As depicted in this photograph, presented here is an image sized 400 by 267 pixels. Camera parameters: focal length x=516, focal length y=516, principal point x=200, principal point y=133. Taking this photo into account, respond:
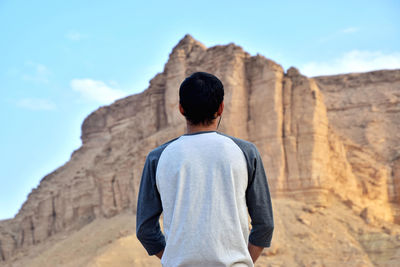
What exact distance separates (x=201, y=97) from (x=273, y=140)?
73.7 feet

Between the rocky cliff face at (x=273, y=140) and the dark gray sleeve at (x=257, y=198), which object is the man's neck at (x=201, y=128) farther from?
the rocky cliff face at (x=273, y=140)

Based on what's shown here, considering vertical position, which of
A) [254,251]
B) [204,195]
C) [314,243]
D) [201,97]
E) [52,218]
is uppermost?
[201,97]

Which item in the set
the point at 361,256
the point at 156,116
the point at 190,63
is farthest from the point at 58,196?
the point at 361,256

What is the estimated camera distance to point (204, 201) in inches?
96.7

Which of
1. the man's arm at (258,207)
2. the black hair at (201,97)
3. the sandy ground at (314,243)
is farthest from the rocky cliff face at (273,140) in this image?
the black hair at (201,97)

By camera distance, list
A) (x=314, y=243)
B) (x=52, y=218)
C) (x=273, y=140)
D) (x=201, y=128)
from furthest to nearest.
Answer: (x=52, y=218) < (x=273, y=140) < (x=314, y=243) < (x=201, y=128)

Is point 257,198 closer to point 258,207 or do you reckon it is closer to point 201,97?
point 258,207

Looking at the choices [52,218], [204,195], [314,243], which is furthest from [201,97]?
[52,218]

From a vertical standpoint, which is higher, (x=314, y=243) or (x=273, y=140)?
(x=273, y=140)

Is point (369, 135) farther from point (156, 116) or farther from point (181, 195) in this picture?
point (181, 195)

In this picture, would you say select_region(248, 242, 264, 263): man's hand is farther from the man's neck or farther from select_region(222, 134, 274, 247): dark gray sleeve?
the man's neck

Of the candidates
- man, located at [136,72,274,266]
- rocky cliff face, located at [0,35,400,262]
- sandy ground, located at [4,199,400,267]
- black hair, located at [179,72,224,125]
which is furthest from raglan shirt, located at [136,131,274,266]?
rocky cliff face, located at [0,35,400,262]

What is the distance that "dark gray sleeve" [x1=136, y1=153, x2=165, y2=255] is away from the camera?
2.68 metres

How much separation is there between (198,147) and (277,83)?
23432 millimetres
